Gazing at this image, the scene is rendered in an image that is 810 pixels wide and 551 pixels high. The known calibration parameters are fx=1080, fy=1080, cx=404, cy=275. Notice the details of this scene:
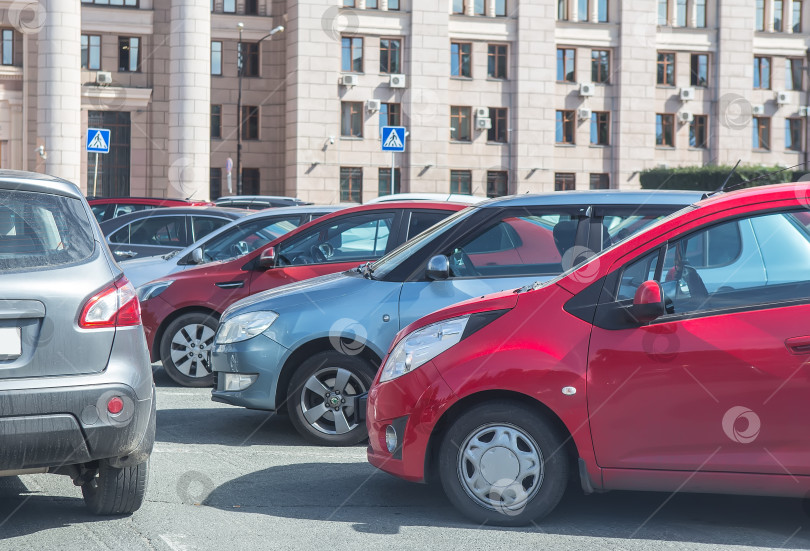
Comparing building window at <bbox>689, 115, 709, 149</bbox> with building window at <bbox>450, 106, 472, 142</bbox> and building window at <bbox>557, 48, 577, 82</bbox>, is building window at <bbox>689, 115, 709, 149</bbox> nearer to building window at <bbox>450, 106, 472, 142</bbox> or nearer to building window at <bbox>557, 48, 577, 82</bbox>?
building window at <bbox>557, 48, 577, 82</bbox>

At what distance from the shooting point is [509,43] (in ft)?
176

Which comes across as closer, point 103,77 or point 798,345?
point 798,345

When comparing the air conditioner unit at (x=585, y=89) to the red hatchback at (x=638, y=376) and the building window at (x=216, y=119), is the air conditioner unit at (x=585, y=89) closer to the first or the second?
the building window at (x=216, y=119)

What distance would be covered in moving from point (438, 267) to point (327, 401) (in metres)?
1.27

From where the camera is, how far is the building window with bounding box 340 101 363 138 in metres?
51.8

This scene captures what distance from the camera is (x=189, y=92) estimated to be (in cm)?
4569

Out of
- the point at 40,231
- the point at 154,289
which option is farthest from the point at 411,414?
the point at 154,289

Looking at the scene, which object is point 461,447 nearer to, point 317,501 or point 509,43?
point 317,501

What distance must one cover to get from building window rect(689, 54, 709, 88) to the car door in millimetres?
53713

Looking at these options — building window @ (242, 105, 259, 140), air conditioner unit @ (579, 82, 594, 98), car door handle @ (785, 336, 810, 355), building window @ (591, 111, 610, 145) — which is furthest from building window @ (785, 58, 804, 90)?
car door handle @ (785, 336, 810, 355)

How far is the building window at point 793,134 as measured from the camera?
190 feet

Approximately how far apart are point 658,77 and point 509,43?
8288 mm

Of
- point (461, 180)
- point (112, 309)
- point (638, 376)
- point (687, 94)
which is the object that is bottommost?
point (638, 376)

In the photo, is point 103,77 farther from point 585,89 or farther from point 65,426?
point 65,426
